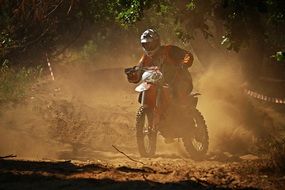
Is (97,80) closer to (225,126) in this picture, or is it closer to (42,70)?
(42,70)

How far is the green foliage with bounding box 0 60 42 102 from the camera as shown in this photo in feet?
36.2

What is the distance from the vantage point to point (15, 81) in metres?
12.0

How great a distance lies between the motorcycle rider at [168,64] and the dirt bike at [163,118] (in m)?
0.11

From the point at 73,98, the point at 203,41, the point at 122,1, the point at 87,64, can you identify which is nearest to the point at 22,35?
the point at 87,64

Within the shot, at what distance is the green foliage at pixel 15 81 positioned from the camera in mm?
11023

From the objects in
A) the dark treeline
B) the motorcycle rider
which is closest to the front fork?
the motorcycle rider

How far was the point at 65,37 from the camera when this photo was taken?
15.4 metres

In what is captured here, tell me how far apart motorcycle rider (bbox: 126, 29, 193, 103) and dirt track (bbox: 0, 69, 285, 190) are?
1.22 meters

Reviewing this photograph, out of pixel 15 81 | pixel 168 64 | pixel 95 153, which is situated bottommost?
pixel 95 153

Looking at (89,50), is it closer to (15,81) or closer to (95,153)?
(15,81)

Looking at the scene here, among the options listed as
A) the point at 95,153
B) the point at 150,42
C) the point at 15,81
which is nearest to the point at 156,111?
the point at 150,42

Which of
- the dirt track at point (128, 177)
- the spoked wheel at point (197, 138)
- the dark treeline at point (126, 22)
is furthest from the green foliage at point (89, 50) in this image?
the dirt track at point (128, 177)

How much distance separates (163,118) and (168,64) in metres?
0.95

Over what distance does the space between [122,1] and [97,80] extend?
253 inches
